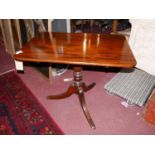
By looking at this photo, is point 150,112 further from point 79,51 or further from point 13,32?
point 13,32

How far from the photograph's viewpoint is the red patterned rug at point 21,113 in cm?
160

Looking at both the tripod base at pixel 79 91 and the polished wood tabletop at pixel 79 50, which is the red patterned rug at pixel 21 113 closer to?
the tripod base at pixel 79 91

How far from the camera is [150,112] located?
1645 millimetres

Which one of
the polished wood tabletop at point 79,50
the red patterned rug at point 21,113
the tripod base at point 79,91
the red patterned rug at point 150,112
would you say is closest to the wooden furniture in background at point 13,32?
the red patterned rug at point 21,113

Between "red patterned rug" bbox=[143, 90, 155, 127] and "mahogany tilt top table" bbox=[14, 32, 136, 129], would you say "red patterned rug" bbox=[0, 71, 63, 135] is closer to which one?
"mahogany tilt top table" bbox=[14, 32, 136, 129]

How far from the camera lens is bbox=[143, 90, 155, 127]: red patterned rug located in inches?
63.3

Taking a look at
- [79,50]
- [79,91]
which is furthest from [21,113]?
[79,50]

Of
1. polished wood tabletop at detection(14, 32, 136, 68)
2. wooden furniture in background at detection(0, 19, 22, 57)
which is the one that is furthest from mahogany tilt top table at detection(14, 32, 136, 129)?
wooden furniture in background at detection(0, 19, 22, 57)

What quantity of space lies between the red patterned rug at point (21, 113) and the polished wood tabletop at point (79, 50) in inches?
29.1

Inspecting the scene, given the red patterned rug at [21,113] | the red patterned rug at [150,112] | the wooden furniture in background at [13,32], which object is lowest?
the red patterned rug at [21,113]

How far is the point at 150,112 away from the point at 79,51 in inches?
37.1
